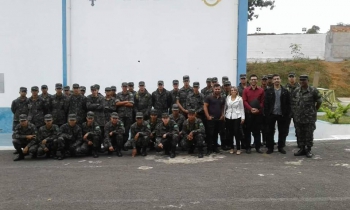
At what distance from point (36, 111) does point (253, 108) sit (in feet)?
16.4

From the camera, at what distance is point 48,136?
8.50 meters

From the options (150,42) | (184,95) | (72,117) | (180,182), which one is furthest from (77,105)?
(180,182)

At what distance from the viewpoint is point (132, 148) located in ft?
29.2

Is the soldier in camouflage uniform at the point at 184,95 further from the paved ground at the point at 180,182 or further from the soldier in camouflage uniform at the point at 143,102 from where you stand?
the paved ground at the point at 180,182

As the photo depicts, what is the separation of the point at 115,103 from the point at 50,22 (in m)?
4.07

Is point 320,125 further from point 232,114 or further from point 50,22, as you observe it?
point 50,22

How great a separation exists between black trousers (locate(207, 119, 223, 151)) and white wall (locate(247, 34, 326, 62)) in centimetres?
3203

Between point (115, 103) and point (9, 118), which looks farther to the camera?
point (9, 118)

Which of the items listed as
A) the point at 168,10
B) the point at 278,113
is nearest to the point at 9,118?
the point at 168,10

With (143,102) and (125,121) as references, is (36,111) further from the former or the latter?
(143,102)

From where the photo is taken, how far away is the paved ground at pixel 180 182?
211 inches

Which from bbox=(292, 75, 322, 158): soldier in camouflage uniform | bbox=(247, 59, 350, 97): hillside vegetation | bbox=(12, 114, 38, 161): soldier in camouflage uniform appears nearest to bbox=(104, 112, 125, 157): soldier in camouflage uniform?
bbox=(12, 114, 38, 161): soldier in camouflage uniform

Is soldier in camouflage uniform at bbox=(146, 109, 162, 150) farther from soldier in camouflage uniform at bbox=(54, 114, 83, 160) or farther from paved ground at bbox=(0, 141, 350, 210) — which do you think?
soldier in camouflage uniform at bbox=(54, 114, 83, 160)

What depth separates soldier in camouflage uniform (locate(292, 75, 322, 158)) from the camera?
26.8ft
